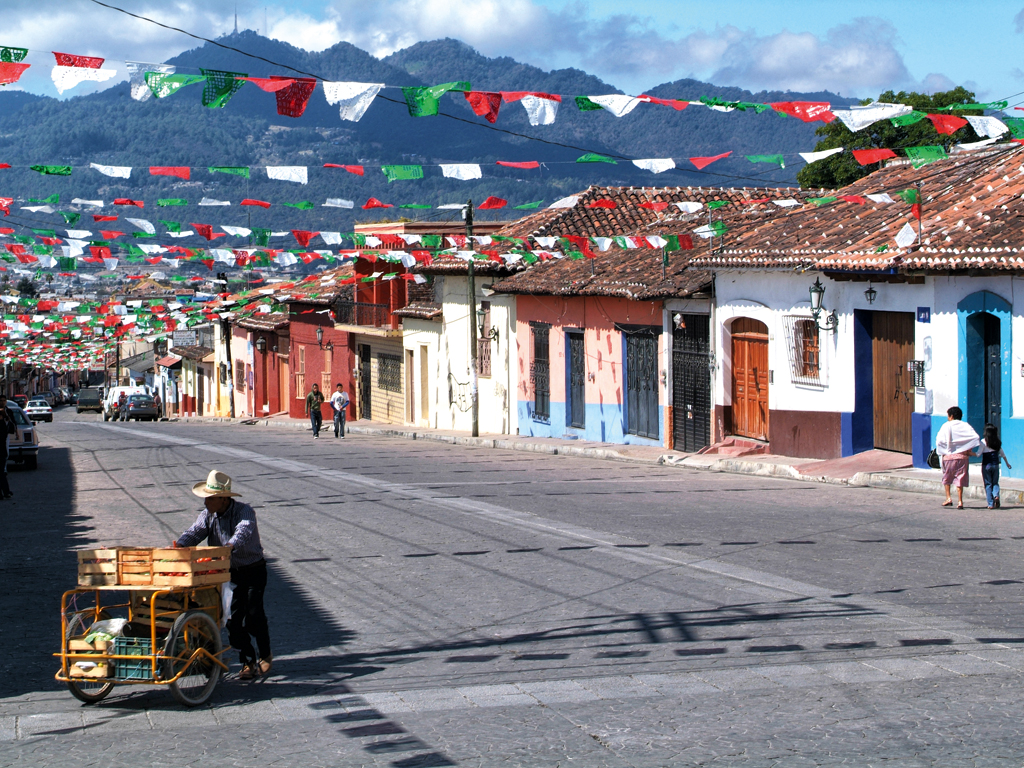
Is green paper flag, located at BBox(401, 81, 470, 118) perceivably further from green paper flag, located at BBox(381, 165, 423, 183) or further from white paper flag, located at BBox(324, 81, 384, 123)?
green paper flag, located at BBox(381, 165, 423, 183)

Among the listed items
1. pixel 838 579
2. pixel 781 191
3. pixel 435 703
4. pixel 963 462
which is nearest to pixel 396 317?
pixel 781 191

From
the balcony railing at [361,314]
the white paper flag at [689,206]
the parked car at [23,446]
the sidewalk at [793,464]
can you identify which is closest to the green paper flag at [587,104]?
the white paper flag at [689,206]

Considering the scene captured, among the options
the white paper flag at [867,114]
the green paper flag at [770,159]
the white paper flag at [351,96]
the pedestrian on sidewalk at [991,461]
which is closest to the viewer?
the white paper flag at [351,96]

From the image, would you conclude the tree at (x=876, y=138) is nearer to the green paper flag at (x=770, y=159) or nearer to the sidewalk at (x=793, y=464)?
the sidewalk at (x=793, y=464)

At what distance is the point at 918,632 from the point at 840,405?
524 inches

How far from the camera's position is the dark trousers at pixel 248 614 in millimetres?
8109

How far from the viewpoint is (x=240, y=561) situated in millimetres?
8250

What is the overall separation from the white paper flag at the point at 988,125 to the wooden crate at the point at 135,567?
997 cm

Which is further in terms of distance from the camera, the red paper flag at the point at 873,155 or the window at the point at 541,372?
the window at the point at 541,372

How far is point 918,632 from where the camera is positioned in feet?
29.7

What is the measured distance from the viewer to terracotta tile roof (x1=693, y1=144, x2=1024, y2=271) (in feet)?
60.7

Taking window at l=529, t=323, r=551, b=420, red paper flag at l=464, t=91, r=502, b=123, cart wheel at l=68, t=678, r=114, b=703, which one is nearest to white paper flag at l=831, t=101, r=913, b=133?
red paper flag at l=464, t=91, r=502, b=123

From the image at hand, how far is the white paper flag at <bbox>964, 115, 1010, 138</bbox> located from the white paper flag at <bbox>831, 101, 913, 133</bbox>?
78 centimetres

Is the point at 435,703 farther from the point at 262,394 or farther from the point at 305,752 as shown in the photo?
the point at 262,394
